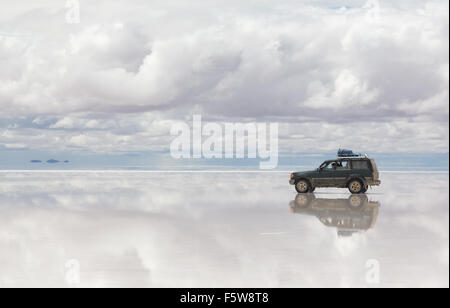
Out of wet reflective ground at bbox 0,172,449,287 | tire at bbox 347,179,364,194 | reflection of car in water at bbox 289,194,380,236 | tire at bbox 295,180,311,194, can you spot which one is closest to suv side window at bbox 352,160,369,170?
tire at bbox 347,179,364,194

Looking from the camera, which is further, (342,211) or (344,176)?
(344,176)

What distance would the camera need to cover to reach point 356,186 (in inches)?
1014

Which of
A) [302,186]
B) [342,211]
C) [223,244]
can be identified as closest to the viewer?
[223,244]

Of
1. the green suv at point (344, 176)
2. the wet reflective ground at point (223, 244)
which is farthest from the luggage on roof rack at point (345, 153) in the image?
the wet reflective ground at point (223, 244)

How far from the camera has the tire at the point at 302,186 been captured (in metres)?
26.0

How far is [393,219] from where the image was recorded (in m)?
15.8

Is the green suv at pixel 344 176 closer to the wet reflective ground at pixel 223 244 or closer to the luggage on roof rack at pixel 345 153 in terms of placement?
the luggage on roof rack at pixel 345 153

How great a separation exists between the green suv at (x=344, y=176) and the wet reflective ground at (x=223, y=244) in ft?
17.7

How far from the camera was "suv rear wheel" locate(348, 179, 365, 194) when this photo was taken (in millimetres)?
25656

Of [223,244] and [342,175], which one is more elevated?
[342,175]

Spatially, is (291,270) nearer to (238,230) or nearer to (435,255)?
(435,255)

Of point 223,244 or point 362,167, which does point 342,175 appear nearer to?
point 362,167

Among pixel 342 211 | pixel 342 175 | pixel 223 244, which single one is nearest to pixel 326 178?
pixel 342 175
